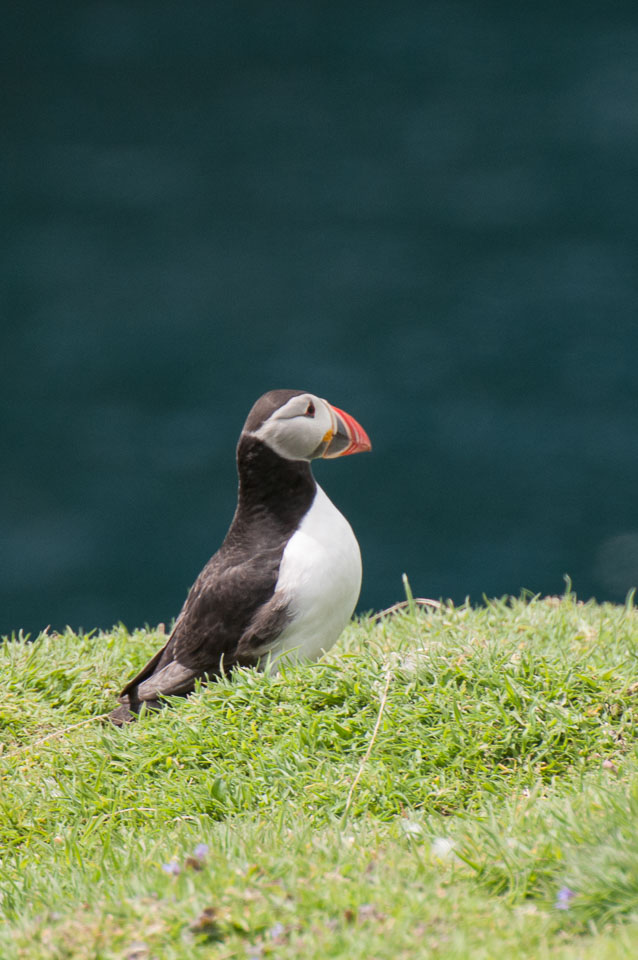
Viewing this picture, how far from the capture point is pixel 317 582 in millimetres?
3986

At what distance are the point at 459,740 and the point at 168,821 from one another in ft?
→ 3.23

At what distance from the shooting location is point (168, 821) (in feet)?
10.9

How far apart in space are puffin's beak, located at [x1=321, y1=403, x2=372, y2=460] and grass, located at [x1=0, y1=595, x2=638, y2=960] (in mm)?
817

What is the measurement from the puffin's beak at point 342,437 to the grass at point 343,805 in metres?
0.82

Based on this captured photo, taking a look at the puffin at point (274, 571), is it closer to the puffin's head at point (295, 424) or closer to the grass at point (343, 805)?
the puffin's head at point (295, 424)

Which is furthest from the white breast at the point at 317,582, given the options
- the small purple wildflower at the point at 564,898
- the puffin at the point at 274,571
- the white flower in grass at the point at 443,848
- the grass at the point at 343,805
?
the small purple wildflower at the point at 564,898

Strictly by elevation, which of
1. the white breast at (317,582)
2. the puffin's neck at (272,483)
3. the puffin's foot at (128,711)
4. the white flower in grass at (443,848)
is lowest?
the puffin's foot at (128,711)

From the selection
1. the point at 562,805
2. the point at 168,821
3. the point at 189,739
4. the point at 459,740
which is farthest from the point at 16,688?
the point at 562,805

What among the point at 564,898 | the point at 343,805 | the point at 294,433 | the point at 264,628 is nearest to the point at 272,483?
the point at 294,433

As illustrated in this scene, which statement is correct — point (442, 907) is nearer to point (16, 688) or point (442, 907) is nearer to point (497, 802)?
point (497, 802)

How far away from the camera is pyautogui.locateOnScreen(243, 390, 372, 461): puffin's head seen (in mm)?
4059

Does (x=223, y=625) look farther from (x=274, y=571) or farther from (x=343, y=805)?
(x=343, y=805)

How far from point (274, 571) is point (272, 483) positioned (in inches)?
14.2

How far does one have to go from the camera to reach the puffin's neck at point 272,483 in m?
4.12
